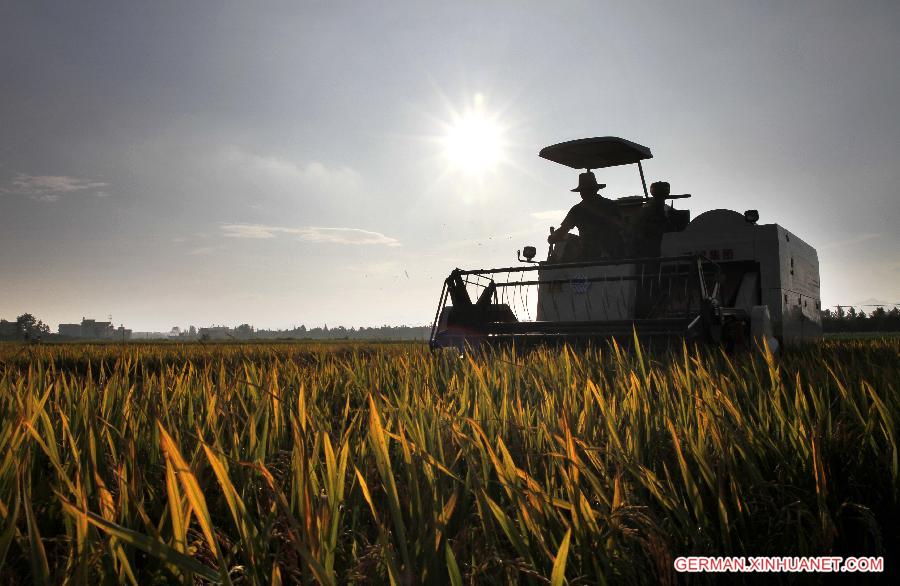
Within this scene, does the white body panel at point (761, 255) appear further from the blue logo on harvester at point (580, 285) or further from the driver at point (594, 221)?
the blue logo on harvester at point (580, 285)

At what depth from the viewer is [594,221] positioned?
31.1 ft

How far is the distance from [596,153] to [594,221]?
105 centimetres

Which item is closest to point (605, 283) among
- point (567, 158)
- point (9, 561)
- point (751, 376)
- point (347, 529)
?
point (567, 158)

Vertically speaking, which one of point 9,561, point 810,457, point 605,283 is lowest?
point 9,561

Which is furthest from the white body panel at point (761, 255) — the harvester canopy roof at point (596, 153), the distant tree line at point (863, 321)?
the distant tree line at point (863, 321)

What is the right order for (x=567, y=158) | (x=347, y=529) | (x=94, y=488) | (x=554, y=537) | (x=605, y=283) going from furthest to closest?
(x=567, y=158) → (x=605, y=283) → (x=94, y=488) → (x=347, y=529) → (x=554, y=537)

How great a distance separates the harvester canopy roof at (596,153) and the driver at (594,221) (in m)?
0.22

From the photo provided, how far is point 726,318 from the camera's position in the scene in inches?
252

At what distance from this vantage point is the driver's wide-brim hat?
9398 mm

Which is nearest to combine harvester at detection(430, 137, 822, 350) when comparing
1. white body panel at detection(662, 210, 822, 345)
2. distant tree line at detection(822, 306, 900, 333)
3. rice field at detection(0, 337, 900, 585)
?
white body panel at detection(662, 210, 822, 345)

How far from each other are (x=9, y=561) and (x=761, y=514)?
1.91 meters

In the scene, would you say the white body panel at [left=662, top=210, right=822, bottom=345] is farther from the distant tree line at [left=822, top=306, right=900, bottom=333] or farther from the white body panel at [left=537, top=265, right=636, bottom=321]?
the distant tree line at [left=822, top=306, right=900, bottom=333]

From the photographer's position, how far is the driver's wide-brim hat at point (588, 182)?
9.40 metres

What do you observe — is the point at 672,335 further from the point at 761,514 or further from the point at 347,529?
the point at 347,529
